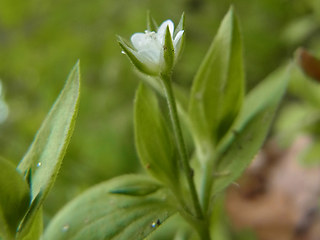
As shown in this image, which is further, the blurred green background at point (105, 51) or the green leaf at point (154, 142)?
the blurred green background at point (105, 51)

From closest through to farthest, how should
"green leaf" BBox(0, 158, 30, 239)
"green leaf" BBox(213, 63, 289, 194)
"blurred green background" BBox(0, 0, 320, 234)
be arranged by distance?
"green leaf" BBox(0, 158, 30, 239) < "green leaf" BBox(213, 63, 289, 194) < "blurred green background" BBox(0, 0, 320, 234)

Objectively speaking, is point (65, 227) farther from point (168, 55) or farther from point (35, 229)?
point (168, 55)

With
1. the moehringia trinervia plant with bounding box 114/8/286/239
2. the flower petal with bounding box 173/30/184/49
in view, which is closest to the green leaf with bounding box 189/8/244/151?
the moehringia trinervia plant with bounding box 114/8/286/239

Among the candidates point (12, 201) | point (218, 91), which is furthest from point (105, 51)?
point (12, 201)

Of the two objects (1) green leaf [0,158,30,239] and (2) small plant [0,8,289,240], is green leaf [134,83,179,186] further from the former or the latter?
(1) green leaf [0,158,30,239]

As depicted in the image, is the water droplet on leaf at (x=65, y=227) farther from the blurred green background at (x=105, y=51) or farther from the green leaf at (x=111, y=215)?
the blurred green background at (x=105, y=51)

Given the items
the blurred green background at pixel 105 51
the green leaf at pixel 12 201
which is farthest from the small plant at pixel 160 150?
the blurred green background at pixel 105 51

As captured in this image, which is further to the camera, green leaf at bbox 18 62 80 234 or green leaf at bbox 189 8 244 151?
green leaf at bbox 189 8 244 151
